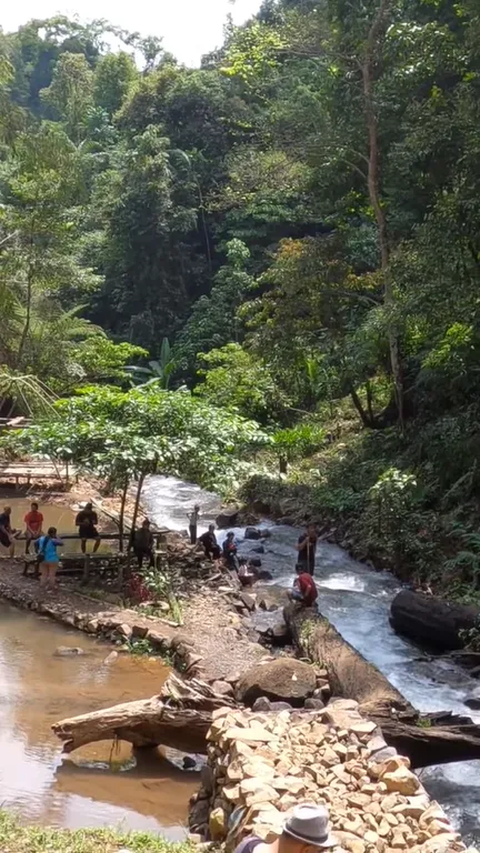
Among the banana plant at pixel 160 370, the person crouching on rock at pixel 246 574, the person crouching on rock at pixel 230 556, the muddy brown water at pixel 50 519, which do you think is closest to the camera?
the person crouching on rock at pixel 246 574

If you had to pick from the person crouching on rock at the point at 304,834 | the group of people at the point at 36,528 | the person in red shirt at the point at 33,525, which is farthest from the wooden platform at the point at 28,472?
the person crouching on rock at the point at 304,834

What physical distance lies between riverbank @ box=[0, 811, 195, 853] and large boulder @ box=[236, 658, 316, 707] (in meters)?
2.67

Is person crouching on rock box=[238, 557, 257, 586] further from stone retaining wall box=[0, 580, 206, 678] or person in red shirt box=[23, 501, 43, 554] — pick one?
person in red shirt box=[23, 501, 43, 554]

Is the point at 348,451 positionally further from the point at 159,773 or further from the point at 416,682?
the point at 159,773

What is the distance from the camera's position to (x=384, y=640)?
517 inches

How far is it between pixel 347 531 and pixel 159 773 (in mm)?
11732

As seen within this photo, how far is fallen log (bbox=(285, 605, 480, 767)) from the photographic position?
8.07 metres

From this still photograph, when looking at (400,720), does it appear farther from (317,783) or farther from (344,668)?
(317,783)

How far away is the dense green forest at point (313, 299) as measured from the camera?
16.1 meters

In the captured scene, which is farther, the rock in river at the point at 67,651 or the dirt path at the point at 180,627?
the rock in river at the point at 67,651

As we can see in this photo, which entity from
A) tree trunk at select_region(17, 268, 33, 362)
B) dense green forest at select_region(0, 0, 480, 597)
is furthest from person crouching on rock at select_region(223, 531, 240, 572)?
tree trunk at select_region(17, 268, 33, 362)

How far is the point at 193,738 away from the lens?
8.41m

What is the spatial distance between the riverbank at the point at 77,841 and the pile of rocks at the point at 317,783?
524 mm

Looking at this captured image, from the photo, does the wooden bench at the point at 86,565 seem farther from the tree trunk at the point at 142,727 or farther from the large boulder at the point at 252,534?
the tree trunk at the point at 142,727
